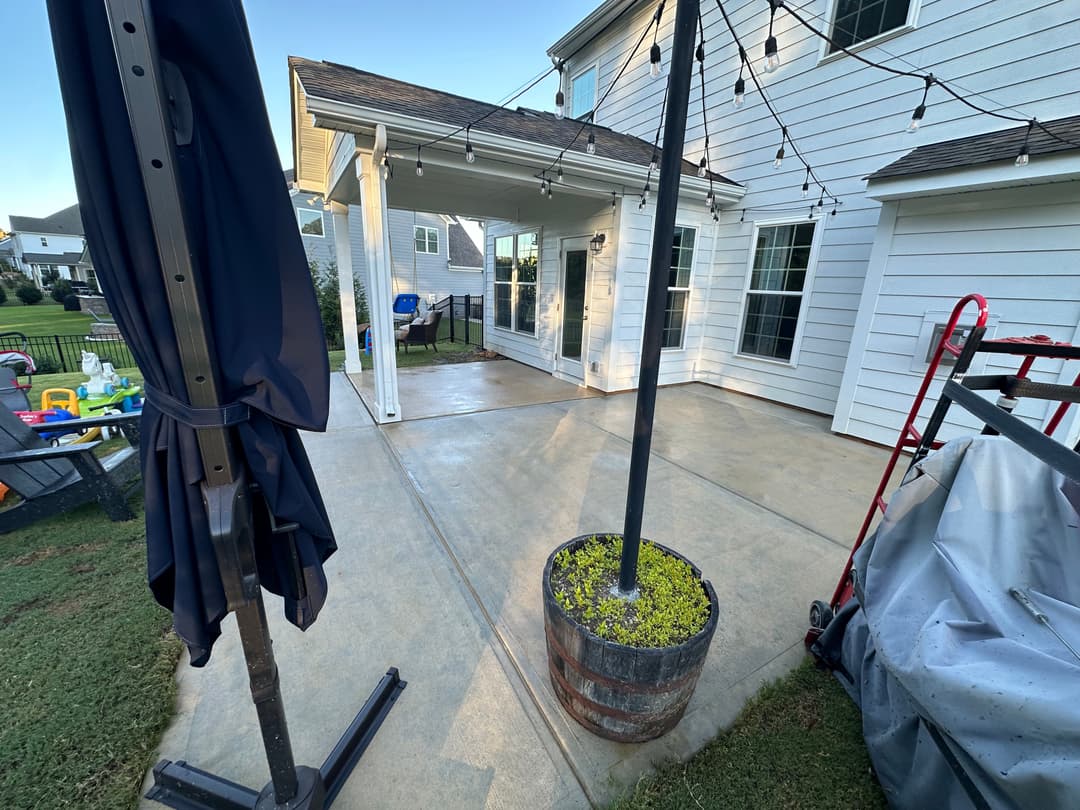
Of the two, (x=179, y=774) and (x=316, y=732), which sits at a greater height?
(x=179, y=774)

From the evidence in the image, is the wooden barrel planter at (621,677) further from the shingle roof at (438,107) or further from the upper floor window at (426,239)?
the upper floor window at (426,239)

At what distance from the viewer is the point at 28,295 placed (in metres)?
22.4

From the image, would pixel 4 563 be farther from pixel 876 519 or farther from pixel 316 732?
pixel 876 519

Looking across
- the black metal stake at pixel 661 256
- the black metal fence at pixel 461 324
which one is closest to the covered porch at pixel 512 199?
the black metal fence at pixel 461 324

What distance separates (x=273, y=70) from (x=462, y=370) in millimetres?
4274

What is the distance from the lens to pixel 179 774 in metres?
1.21

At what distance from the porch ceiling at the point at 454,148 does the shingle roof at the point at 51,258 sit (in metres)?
40.9

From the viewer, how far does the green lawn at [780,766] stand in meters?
1.31

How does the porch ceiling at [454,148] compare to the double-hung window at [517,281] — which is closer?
the porch ceiling at [454,148]

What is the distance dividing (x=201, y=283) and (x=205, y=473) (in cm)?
36

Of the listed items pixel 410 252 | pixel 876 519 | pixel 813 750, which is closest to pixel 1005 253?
pixel 876 519

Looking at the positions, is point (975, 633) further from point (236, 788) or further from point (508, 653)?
point (236, 788)

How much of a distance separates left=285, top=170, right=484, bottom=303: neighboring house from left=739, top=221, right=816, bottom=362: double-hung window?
9.20 meters

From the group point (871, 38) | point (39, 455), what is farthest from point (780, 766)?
point (871, 38)
